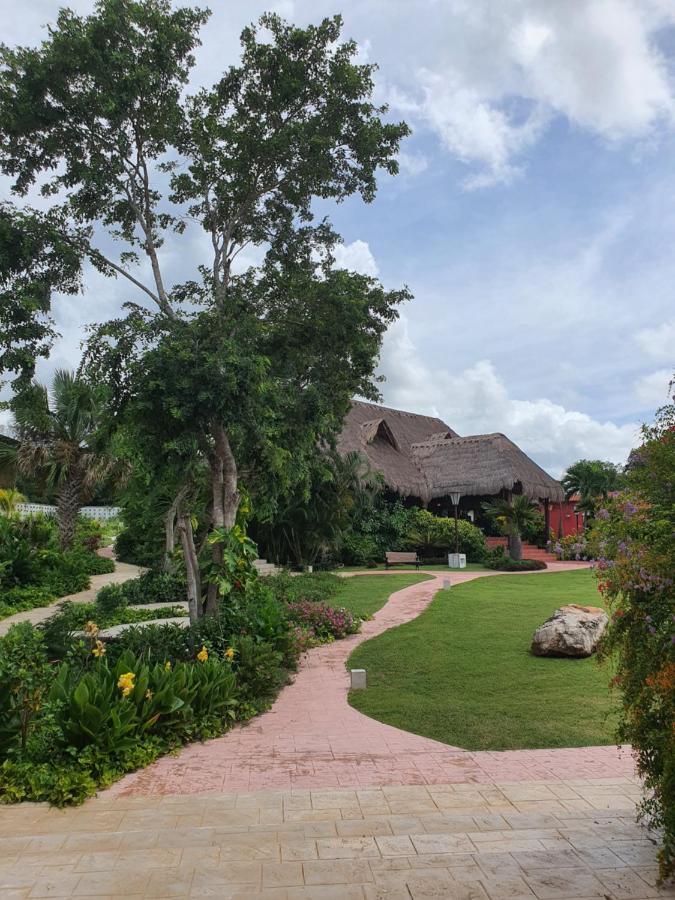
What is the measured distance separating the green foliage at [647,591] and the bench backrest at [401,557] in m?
19.3

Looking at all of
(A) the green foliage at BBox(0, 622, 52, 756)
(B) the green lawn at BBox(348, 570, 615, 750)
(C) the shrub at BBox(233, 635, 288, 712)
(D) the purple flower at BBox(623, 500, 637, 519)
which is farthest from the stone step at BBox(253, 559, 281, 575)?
(D) the purple flower at BBox(623, 500, 637, 519)

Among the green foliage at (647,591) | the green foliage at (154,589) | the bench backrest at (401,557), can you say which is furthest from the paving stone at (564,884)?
the bench backrest at (401,557)

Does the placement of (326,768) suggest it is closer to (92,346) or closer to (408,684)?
(408,684)

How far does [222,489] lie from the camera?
9062 mm

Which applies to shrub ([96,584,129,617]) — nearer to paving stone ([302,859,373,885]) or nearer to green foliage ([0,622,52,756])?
green foliage ([0,622,52,756])

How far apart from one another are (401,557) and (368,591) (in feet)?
23.8

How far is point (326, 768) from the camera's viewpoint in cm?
552

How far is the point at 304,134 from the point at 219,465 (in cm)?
482

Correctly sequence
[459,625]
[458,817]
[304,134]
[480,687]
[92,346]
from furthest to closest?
[459,625]
[304,134]
[92,346]
[480,687]
[458,817]

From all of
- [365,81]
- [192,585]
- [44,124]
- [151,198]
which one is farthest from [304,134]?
[192,585]

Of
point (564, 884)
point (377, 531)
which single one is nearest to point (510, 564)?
point (377, 531)

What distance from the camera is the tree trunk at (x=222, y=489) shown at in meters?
8.83

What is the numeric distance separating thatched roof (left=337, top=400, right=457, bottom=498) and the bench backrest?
121 inches

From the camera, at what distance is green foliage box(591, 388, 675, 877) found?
3439 millimetres
